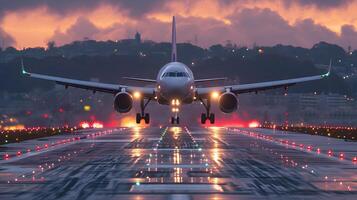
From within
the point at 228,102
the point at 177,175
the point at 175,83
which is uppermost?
the point at 175,83

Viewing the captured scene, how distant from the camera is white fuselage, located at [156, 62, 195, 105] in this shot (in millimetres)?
65875

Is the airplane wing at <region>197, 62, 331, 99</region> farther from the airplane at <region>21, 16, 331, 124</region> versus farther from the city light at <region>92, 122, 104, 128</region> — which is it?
the city light at <region>92, 122, 104, 128</region>

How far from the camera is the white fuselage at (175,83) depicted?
216 feet

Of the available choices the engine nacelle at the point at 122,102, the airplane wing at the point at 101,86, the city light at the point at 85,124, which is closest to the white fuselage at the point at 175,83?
the engine nacelle at the point at 122,102

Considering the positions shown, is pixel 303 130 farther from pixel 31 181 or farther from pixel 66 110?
pixel 31 181

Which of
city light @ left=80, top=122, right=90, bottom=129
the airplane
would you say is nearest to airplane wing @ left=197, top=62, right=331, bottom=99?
the airplane

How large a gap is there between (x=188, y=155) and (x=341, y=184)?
69.7 ft

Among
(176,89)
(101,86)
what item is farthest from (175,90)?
(101,86)

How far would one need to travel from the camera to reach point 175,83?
6562cm

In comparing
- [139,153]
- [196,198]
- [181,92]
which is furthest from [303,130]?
[196,198]

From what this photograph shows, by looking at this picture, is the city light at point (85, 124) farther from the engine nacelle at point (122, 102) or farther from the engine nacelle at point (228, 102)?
the engine nacelle at point (228, 102)

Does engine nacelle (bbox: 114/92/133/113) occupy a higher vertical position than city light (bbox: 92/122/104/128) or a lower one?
lower

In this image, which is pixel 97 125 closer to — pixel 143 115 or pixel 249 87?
pixel 143 115

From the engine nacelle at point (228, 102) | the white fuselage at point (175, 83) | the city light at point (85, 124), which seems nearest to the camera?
the white fuselage at point (175, 83)
